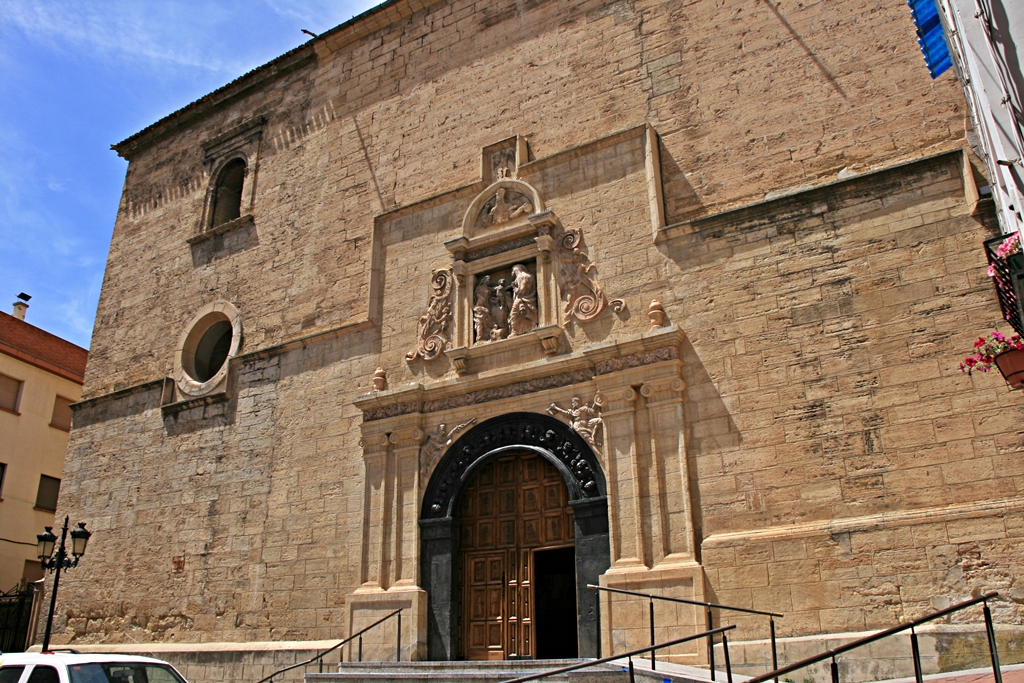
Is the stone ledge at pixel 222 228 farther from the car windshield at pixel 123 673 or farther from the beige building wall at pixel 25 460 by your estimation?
the car windshield at pixel 123 673

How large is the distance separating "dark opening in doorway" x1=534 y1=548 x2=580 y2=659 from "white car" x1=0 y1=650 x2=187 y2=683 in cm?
458

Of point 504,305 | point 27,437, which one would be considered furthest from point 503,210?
point 27,437

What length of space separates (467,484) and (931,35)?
7298 millimetres

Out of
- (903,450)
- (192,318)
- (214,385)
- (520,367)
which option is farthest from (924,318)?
(192,318)

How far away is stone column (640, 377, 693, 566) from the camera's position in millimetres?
9031

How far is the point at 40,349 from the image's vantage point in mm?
22250

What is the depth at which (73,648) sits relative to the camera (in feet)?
44.6

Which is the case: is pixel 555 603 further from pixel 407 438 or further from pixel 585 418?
pixel 407 438

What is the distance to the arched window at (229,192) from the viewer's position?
16.3 metres

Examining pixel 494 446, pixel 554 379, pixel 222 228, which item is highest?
pixel 222 228

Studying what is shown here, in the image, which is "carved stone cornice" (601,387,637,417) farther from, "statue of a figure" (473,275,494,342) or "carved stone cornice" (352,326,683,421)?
"statue of a figure" (473,275,494,342)

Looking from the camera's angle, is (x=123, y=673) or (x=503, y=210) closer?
(x=123, y=673)

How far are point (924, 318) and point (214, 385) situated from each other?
10842 millimetres

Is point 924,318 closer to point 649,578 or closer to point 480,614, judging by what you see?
point 649,578
